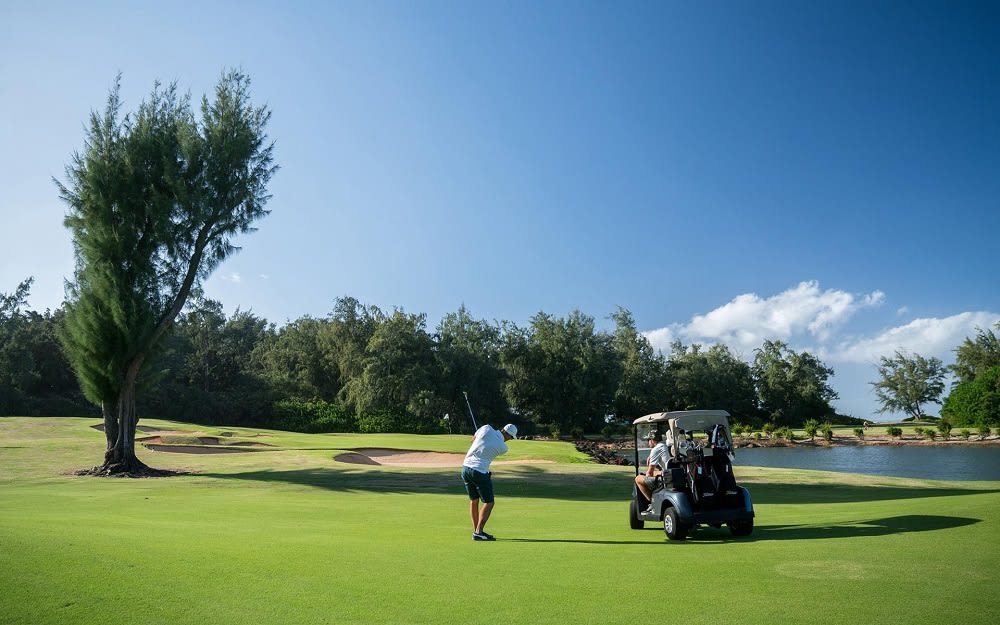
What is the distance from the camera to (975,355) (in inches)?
2761

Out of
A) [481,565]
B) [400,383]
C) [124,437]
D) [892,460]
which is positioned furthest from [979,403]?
[481,565]

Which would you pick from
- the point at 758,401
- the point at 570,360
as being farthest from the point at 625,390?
the point at 758,401

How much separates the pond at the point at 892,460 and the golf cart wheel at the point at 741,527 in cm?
2152

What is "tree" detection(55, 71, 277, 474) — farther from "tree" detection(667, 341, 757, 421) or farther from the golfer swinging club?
"tree" detection(667, 341, 757, 421)

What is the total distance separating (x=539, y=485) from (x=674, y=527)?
1268 cm

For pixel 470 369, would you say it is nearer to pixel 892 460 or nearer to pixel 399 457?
pixel 399 457

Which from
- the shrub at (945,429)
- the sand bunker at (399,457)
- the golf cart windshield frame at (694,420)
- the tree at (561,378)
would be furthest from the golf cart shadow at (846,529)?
the tree at (561,378)

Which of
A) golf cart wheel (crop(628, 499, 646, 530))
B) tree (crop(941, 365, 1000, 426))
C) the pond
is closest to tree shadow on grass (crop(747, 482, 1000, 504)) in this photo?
golf cart wheel (crop(628, 499, 646, 530))

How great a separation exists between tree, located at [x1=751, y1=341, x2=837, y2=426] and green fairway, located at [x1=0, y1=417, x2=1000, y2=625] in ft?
237

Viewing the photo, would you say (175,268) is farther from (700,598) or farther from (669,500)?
(700,598)

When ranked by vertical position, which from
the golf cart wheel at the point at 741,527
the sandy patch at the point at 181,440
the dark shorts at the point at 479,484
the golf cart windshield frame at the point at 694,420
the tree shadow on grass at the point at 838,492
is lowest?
the sandy patch at the point at 181,440

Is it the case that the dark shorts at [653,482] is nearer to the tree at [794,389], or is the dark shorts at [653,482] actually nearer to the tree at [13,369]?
the tree at [13,369]

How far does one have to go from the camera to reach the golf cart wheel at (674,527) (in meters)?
9.15

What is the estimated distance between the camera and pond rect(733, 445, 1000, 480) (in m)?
32.3
